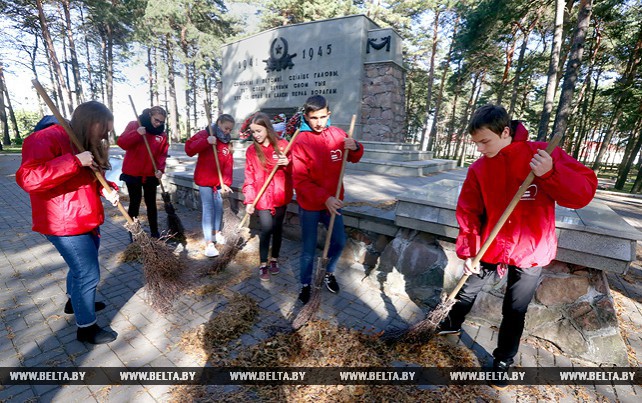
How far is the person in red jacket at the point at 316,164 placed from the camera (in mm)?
2797

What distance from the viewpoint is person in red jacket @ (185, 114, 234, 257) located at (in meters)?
4.04

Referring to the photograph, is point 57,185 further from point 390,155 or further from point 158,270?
point 390,155

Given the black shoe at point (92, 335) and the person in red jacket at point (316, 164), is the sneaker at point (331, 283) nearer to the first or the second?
the person in red jacket at point (316, 164)

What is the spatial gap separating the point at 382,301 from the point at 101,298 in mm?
3074

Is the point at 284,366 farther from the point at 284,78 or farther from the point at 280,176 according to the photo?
the point at 284,78

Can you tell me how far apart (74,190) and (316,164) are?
1958 millimetres

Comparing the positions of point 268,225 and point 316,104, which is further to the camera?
point 268,225

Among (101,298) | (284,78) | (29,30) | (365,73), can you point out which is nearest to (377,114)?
(365,73)

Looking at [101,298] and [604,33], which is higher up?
[604,33]

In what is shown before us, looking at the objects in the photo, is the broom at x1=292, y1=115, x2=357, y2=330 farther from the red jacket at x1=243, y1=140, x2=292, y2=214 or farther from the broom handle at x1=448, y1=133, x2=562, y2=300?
the broom handle at x1=448, y1=133, x2=562, y2=300

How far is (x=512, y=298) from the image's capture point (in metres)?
2.13

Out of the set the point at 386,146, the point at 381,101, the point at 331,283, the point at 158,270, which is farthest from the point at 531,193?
the point at 381,101

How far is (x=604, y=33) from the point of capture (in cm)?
1259

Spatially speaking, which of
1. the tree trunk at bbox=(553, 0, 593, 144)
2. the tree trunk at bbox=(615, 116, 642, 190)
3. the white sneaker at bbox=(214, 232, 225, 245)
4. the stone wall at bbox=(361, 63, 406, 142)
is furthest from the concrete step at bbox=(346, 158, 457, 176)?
the tree trunk at bbox=(615, 116, 642, 190)
